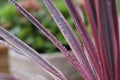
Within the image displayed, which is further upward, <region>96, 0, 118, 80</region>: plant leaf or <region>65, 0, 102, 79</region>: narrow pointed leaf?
<region>65, 0, 102, 79</region>: narrow pointed leaf

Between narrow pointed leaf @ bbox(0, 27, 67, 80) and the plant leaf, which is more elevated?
narrow pointed leaf @ bbox(0, 27, 67, 80)

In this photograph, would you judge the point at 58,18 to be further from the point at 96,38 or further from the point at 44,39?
the point at 44,39

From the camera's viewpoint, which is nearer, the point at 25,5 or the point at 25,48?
the point at 25,48

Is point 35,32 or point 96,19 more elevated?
point 35,32

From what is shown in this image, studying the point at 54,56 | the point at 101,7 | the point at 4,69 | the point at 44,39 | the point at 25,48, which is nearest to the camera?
the point at 101,7

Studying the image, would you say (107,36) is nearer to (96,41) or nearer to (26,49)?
(96,41)

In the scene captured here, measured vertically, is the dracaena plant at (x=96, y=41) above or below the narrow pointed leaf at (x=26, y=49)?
below

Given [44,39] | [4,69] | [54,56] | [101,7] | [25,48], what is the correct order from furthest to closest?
[4,69], [44,39], [54,56], [25,48], [101,7]

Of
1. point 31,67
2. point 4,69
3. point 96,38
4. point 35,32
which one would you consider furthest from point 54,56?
point 96,38

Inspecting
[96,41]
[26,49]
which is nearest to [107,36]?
[96,41]

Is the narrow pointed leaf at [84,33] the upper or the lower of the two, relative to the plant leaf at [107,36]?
upper

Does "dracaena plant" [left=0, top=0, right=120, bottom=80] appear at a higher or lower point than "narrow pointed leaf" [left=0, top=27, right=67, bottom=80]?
lower
